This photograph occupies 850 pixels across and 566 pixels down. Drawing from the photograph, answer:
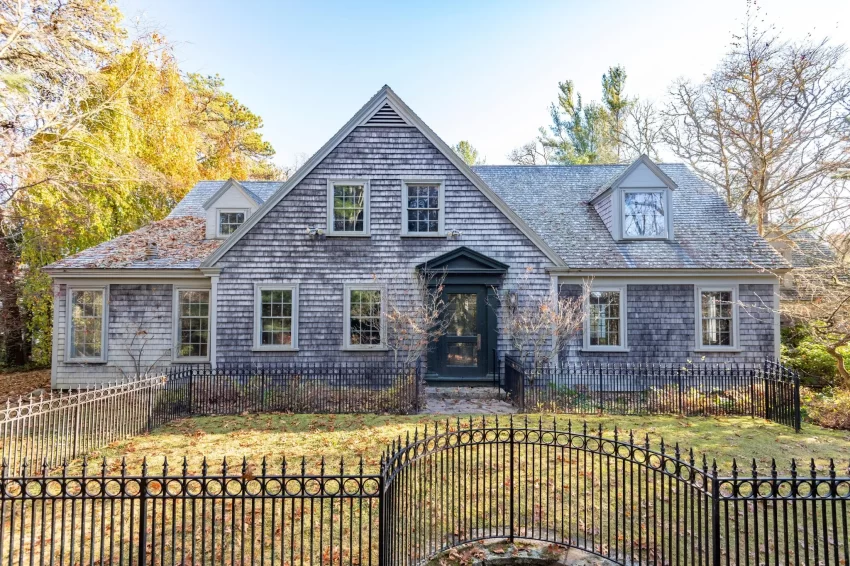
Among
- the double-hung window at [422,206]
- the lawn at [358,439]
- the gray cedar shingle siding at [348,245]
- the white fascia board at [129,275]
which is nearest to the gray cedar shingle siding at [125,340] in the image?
the white fascia board at [129,275]

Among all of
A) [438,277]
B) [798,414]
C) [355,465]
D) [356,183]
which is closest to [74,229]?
[356,183]

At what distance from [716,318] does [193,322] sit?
57.1 ft

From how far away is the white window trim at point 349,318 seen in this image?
45.6ft

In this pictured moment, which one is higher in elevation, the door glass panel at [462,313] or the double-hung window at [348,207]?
the double-hung window at [348,207]

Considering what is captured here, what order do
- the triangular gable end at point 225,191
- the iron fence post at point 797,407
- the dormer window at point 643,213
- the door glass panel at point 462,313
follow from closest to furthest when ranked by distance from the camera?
1. the iron fence post at point 797,407
2. the door glass panel at point 462,313
3. the dormer window at point 643,213
4. the triangular gable end at point 225,191

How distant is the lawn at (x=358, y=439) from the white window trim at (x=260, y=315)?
3.05 m

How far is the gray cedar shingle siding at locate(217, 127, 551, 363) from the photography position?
13992 mm

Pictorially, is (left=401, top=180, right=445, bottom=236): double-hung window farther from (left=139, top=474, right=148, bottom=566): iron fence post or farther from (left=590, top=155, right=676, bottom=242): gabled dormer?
(left=139, top=474, right=148, bottom=566): iron fence post

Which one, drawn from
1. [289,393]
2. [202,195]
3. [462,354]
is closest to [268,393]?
[289,393]

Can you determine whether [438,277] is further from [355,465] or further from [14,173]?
[14,173]

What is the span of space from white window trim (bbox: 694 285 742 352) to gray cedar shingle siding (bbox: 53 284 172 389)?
684 inches

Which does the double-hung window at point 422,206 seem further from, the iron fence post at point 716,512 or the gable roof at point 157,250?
the iron fence post at point 716,512

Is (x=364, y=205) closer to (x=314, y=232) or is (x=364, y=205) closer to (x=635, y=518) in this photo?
(x=314, y=232)

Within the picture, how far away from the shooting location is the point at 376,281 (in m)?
14.2
